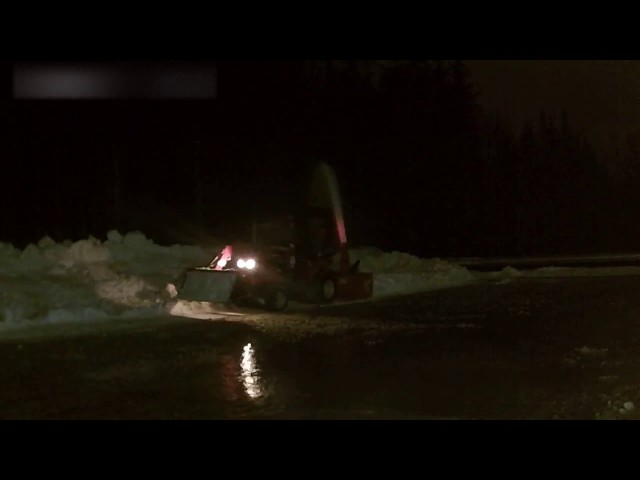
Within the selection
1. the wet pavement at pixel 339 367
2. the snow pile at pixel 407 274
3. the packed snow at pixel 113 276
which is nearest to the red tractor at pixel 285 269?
the wet pavement at pixel 339 367

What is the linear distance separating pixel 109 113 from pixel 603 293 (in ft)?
77.0

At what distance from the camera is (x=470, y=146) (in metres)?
57.8

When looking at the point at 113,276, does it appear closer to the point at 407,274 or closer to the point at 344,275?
the point at 344,275

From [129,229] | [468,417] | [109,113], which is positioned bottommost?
[468,417]

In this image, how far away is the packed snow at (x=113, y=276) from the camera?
724 inches

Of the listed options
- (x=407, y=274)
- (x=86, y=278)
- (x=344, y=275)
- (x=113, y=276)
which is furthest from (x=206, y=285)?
(x=407, y=274)

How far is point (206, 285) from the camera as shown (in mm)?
20109

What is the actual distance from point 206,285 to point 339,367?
27.0 ft

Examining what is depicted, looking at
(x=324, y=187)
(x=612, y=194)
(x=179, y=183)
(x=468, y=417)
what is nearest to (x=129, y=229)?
(x=179, y=183)

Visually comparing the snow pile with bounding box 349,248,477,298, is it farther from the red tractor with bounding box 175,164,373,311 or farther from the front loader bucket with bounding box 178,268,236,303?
the front loader bucket with bounding box 178,268,236,303

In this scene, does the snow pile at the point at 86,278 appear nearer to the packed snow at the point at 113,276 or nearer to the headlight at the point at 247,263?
the packed snow at the point at 113,276

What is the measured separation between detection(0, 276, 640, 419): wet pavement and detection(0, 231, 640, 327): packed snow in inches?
57.1

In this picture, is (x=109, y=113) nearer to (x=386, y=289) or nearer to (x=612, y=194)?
(x=386, y=289)

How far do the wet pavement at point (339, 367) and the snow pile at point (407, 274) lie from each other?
6.42 metres
